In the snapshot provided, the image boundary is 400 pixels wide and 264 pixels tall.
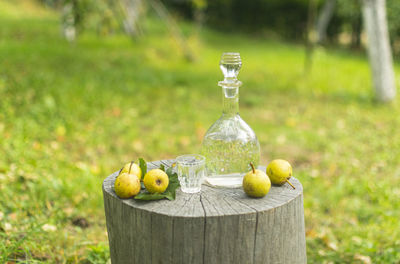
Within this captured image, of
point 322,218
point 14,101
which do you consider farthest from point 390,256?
point 14,101

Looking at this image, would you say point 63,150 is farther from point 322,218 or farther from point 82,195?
point 322,218

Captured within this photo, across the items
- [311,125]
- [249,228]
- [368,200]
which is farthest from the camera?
[311,125]

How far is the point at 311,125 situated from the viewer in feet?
20.3

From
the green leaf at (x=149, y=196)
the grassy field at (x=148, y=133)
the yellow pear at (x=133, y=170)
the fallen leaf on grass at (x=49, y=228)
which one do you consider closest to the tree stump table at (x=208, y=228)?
the green leaf at (x=149, y=196)

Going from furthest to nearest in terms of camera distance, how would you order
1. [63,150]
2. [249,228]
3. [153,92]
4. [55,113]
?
[153,92], [55,113], [63,150], [249,228]

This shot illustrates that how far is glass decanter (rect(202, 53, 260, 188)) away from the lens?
2.15m

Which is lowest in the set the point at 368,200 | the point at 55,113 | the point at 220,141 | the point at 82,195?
the point at 368,200

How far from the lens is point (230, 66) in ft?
6.79

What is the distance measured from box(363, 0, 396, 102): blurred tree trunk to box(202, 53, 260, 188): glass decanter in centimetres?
589

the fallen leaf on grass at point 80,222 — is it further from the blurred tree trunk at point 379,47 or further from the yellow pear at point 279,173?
the blurred tree trunk at point 379,47

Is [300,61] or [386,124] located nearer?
[386,124]

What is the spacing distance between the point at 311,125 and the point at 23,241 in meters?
4.76

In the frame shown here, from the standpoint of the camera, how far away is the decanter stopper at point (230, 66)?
2.05m

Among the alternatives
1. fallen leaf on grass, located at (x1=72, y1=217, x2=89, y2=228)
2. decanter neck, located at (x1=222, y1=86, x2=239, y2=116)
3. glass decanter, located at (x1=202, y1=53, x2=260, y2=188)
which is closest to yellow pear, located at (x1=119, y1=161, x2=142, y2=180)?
glass decanter, located at (x1=202, y1=53, x2=260, y2=188)
